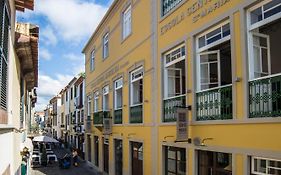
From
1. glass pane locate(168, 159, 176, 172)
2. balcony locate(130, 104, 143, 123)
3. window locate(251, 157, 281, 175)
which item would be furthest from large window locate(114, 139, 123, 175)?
window locate(251, 157, 281, 175)

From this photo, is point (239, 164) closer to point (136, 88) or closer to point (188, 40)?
point (188, 40)

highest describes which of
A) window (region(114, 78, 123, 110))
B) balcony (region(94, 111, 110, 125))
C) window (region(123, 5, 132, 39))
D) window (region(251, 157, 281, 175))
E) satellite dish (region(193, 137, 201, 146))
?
window (region(123, 5, 132, 39))

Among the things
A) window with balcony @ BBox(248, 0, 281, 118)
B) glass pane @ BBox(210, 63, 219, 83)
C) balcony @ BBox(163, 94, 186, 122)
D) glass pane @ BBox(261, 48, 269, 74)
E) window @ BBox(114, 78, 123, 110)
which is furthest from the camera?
window @ BBox(114, 78, 123, 110)

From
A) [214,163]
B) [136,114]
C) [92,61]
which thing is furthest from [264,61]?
[92,61]

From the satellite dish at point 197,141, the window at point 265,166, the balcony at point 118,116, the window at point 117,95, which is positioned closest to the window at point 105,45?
the window at point 117,95

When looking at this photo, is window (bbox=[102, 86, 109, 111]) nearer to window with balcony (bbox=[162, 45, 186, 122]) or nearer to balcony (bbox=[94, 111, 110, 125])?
balcony (bbox=[94, 111, 110, 125])

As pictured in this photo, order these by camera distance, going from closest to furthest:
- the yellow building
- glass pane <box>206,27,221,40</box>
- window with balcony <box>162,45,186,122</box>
Answer: the yellow building → glass pane <box>206,27,221,40</box> → window with balcony <box>162,45,186,122</box>

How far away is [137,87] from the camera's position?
54.9 feet

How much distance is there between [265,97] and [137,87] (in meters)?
9.33

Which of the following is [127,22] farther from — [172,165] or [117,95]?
[172,165]

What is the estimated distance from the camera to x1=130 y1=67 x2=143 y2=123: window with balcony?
15.8 meters

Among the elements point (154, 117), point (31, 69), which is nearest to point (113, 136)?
point (154, 117)

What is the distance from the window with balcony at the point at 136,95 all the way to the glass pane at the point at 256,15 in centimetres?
763

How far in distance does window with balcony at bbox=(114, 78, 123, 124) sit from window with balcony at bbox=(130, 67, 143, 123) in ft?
6.47
